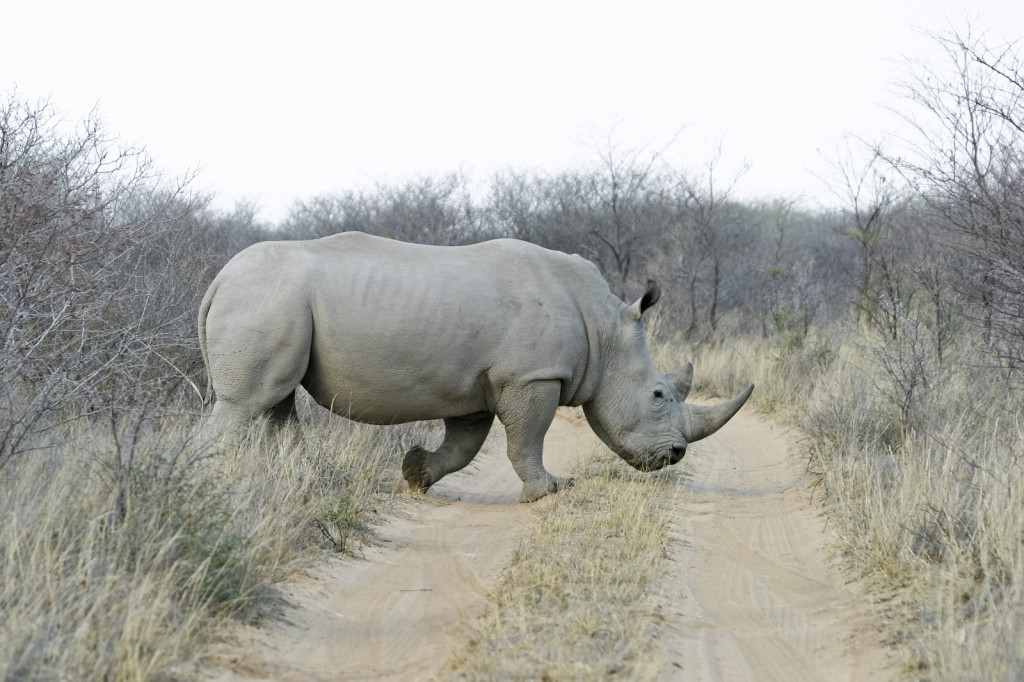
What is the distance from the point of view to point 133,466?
190 inches

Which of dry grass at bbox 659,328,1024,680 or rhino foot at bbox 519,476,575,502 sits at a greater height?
dry grass at bbox 659,328,1024,680

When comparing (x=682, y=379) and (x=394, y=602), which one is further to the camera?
(x=682, y=379)

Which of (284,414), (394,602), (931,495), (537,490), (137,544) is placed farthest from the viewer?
(537,490)

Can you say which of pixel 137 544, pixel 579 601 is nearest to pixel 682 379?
pixel 579 601

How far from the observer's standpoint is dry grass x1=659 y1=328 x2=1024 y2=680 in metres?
4.32

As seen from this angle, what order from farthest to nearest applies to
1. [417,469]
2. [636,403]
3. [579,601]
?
[636,403] < [417,469] < [579,601]

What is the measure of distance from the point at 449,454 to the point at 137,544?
4.16m

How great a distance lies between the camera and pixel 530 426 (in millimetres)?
7875

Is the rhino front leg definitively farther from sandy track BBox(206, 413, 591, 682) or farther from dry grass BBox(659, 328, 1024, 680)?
dry grass BBox(659, 328, 1024, 680)

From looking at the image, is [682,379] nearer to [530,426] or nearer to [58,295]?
[530,426]

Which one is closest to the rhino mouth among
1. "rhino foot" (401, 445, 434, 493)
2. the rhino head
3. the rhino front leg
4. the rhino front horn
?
the rhino head

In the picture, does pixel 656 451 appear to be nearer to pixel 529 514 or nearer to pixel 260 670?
pixel 529 514

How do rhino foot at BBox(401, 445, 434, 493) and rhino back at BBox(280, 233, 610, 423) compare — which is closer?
rhino back at BBox(280, 233, 610, 423)

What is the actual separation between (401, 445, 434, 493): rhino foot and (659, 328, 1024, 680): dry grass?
2.91m
